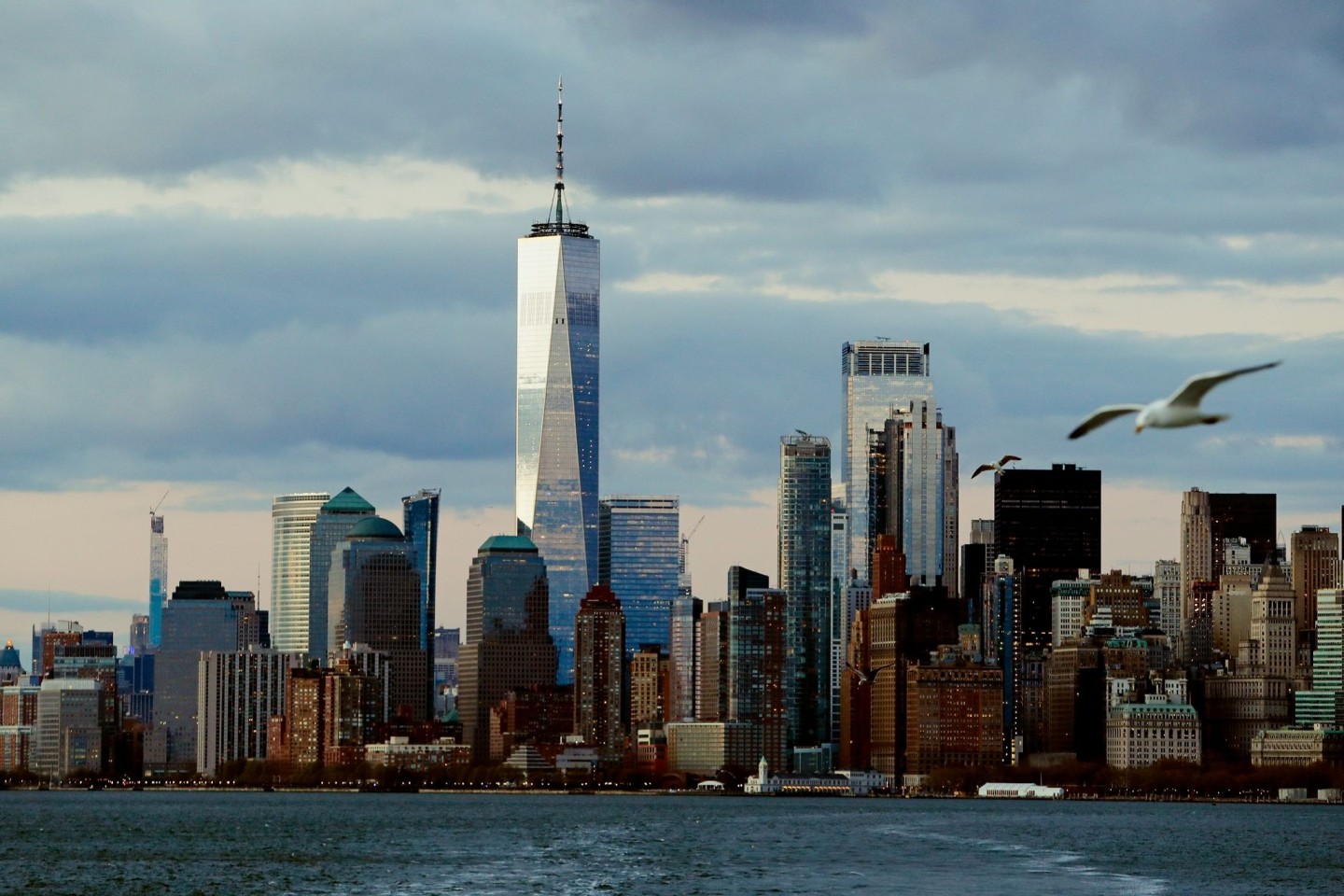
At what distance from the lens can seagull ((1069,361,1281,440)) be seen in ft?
151

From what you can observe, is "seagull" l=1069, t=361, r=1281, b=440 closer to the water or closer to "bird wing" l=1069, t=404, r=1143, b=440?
"bird wing" l=1069, t=404, r=1143, b=440

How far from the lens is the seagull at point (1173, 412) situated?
46000 millimetres

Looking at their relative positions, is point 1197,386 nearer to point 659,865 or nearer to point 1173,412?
point 1173,412

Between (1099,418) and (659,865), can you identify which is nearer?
(1099,418)

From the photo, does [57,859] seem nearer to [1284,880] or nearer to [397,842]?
[397,842]

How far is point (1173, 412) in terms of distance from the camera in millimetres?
47250

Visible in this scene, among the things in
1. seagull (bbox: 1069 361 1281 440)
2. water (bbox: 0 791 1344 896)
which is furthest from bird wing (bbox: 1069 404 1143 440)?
water (bbox: 0 791 1344 896)

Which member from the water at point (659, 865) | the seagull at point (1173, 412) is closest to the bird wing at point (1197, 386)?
the seagull at point (1173, 412)

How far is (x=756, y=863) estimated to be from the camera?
15975cm

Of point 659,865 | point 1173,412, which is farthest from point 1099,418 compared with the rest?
point 659,865

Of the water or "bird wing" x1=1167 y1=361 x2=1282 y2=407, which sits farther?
the water

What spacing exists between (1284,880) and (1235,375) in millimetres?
110747

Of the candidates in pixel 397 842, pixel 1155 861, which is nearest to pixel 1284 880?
pixel 1155 861

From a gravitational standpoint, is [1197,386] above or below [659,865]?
above
